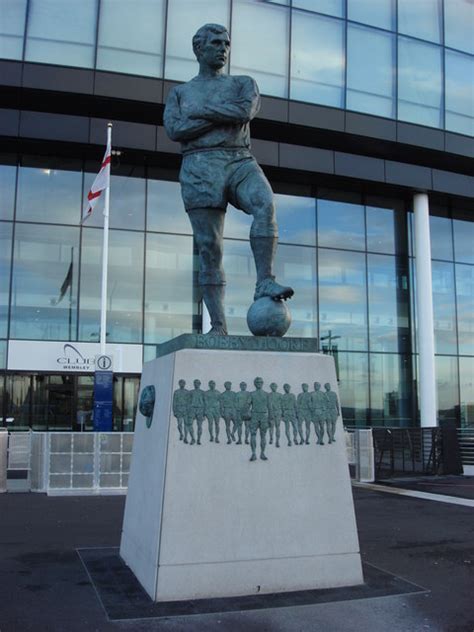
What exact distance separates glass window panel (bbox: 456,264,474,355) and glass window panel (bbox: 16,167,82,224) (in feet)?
50.5

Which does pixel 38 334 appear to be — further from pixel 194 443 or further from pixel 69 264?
pixel 194 443

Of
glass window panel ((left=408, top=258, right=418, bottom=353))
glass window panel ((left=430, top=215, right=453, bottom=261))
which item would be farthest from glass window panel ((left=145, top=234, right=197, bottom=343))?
glass window panel ((left=430, top=215, right=453, bottom=261))

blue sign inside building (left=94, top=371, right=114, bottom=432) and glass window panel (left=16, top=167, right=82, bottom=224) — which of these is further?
glass window panel (left=16, top=167, right=82, bottom=224)

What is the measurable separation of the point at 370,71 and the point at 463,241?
28.2ft

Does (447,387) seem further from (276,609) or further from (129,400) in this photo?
(276,609)

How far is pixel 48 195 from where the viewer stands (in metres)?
22.2

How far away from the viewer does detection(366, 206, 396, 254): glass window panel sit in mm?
25906

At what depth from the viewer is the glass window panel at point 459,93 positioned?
2400 cm

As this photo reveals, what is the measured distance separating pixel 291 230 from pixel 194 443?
20.2 m

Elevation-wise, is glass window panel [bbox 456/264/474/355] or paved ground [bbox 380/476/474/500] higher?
glass window panel [bbox 456/264/474/355]

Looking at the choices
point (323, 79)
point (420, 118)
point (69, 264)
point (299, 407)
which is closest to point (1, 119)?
point (69, 264)

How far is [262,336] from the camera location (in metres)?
5.65

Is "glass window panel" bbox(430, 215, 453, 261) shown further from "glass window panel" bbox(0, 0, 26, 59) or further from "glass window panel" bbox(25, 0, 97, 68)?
"glass window panel" bbox(0, 0, 26, 59)

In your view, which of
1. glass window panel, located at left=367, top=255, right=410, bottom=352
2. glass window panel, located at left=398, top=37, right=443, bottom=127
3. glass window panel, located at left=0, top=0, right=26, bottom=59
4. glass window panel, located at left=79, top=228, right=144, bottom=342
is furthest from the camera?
glass window panel, located at left=367, top=255, right=410, bottom=352
